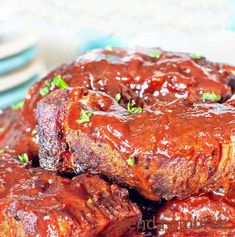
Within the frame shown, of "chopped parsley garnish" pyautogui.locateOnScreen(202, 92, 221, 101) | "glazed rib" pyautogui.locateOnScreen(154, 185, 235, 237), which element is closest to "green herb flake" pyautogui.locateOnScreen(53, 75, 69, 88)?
"chopped parsley garnish" pyautogui.locateOnScreen(202, 92, 221, 101)

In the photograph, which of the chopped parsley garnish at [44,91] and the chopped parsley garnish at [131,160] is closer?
the chopped parsley garnish at [131,160]

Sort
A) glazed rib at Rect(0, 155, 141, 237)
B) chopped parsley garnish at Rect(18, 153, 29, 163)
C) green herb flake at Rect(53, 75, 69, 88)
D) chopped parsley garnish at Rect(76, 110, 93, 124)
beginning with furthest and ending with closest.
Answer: green herb flake at Rect(53, 75, 69, 88) → chopped parsley garnish at Rect(18, 153, 29, 163) → chopped parsley garnish at Rect(76, 110, 93, 124) → glazed rib at Rect(0, 155, 141, 237)

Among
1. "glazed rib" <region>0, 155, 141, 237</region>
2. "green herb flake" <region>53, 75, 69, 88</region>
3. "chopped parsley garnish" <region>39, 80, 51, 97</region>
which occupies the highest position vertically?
"green herb flake" <region>53, 75, 69, 88</region>

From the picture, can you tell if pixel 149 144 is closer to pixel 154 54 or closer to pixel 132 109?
pixel 132 109

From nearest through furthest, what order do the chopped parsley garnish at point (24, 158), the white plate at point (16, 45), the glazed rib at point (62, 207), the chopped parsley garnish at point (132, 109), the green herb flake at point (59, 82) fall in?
the glazed rib at point (62, 207) < the chopped parsley garnish at point (132, 109) < the chopped parsley garnish at point (24, 158) < the green herb flake at point (59, 82) < the white plate at point (16, 45)

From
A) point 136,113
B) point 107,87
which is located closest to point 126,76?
point 107,87

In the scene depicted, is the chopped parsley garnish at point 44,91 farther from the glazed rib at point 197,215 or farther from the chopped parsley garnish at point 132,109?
the glazed rib at point 197,215

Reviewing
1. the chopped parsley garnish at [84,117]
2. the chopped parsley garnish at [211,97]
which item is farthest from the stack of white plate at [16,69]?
the chopped parsley garnish at [84,117]

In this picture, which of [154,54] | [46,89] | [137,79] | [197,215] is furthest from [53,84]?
[197,215]

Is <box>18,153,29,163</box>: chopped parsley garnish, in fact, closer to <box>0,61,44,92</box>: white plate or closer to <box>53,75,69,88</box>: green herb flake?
<box>53,75,69,88</box>: green herb flake
